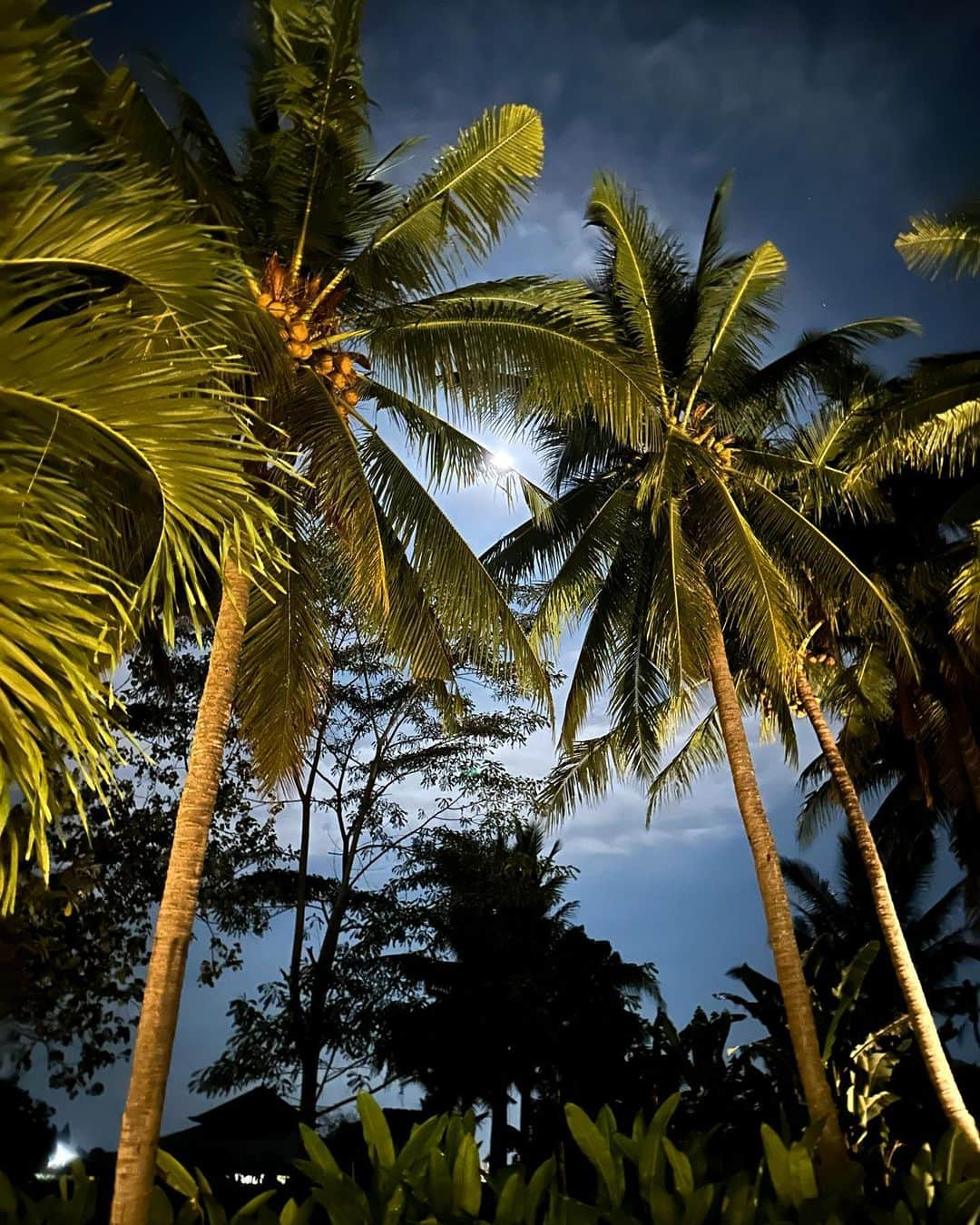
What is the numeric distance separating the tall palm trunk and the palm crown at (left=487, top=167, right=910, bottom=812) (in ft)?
2.69

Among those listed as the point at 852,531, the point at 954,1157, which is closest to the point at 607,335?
the point at 954,1157

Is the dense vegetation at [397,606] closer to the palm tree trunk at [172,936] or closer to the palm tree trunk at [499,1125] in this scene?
the palm tree trunk at [172,936]

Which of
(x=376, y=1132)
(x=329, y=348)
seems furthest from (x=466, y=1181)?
(x=329, y=348)

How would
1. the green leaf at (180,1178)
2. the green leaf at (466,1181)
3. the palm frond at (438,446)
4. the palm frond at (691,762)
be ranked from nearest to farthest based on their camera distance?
1. the green leaf at (466,1181)
2. the green leaf at (180,1178)
3. the palm frond at (438,446)
4. the palm frond at (691,762)

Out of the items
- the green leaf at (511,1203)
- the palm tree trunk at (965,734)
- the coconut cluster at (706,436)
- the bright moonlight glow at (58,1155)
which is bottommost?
the green leaf at (511,1203)

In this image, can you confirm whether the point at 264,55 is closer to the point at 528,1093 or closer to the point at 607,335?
the point at 607,335

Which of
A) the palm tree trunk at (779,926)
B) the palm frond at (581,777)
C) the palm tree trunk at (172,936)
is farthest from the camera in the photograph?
the palm frond at (581,777)

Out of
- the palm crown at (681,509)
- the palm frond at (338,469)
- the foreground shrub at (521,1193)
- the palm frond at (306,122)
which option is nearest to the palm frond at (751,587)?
the palm crown at (681,509)

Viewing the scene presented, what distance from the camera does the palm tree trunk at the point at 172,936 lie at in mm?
4312

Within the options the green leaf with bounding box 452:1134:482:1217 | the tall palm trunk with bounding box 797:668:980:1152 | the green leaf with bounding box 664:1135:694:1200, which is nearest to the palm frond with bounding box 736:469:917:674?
the tall palm trunk with bounding box 797:668:980:1152

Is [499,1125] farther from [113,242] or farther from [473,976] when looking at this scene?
[113,242]

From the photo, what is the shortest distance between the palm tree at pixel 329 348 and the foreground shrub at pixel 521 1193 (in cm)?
213

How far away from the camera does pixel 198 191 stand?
253 inches

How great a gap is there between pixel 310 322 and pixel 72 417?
3.87 metres
